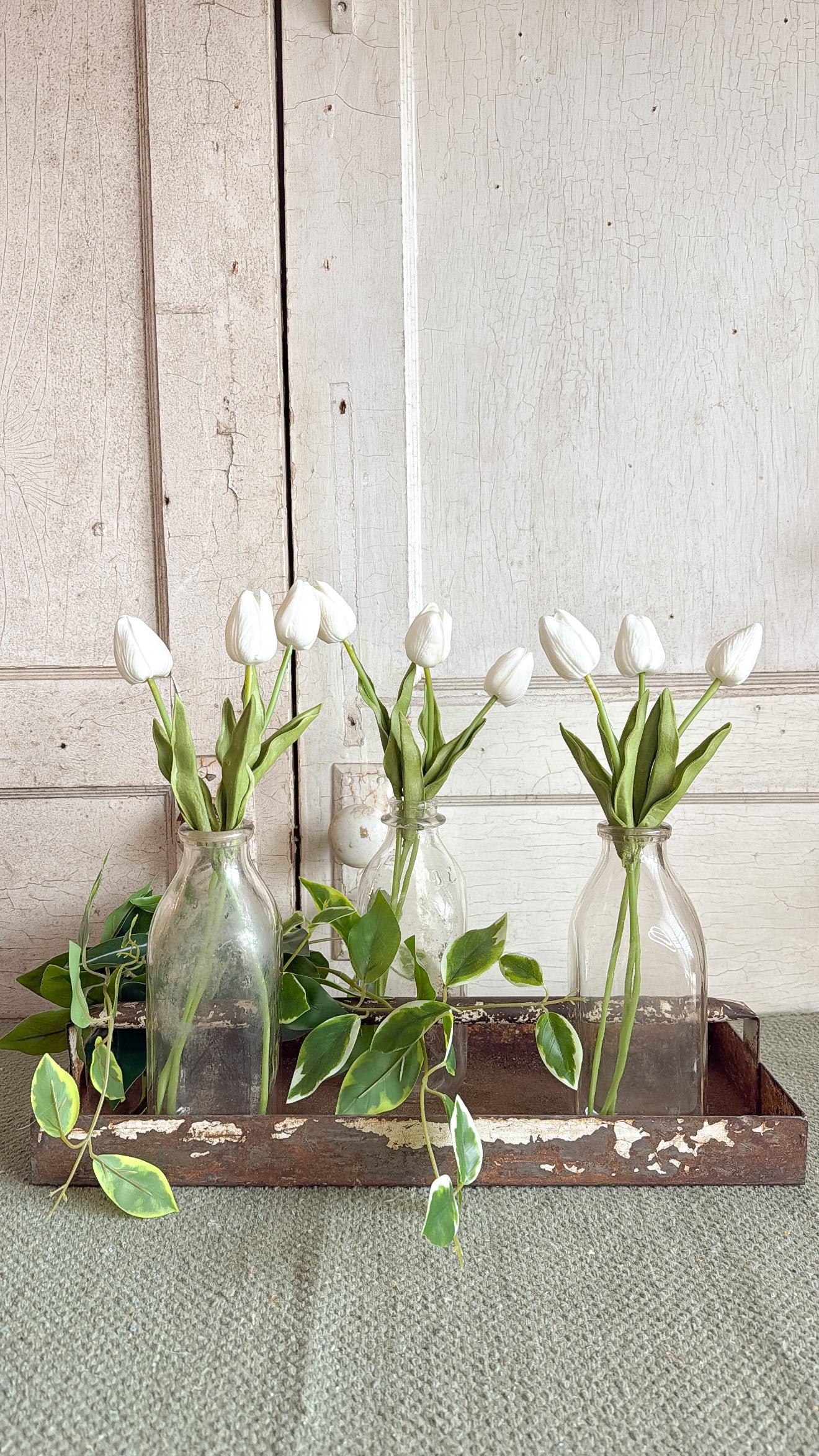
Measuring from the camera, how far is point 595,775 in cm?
65

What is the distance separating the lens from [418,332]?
0.95 meters

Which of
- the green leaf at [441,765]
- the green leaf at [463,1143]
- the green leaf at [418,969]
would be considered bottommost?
the green leaf at [463,1143]

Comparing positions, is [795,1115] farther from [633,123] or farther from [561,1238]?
[633,123]

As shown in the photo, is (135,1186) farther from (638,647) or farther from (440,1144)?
(638,647)

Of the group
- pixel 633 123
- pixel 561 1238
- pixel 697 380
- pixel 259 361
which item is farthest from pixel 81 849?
pixel 633 123

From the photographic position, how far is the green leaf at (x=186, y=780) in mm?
614

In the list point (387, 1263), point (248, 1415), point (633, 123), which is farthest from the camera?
point (633, 123)

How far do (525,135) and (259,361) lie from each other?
334 mm

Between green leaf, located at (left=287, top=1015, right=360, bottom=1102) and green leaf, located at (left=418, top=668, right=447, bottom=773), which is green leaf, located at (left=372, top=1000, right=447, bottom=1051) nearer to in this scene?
green leaf, located at (left=287, top=1015, right=360, bottom=1102)

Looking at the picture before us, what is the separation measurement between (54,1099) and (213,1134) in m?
0.10

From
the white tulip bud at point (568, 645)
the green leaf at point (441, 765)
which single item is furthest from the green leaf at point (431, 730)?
the white tulip bud at point (568, 645)

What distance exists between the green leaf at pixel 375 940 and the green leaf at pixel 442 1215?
14 centimetres

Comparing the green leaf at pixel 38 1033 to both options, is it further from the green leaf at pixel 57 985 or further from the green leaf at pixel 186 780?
the green leaf at pixel 186 780

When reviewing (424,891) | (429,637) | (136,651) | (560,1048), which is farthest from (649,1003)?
(136,651)
